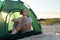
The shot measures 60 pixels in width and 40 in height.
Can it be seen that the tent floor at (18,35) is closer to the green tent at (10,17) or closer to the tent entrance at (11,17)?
the green tent at (10,17)

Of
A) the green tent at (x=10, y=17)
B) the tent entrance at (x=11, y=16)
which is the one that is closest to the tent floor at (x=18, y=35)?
the green tent at (x=10, y=17)

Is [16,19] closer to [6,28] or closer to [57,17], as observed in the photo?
[6,28]

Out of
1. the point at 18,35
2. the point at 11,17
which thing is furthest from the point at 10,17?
the point at 18,35

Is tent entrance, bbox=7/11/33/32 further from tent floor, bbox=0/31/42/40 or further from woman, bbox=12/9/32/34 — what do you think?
tent floor, bbox=0/31/42/40

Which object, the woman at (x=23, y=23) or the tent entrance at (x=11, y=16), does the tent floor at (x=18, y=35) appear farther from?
the tent entrance at (x=11, y=16)

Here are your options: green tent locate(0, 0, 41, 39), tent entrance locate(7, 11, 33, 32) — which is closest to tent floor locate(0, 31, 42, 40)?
green tent locate(0, 0, 41, 39)

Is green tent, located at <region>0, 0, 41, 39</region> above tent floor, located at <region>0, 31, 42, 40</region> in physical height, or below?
above

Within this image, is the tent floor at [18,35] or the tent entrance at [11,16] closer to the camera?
the tent floor at [18,35]

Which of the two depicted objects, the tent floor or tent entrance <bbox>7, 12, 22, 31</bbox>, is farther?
tent entrance <bbox>7, 12, 22, 31</bbox>

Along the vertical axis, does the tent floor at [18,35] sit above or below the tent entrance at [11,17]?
below

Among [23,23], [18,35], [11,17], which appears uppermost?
[11,17]

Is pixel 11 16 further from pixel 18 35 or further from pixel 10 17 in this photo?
pixel 18 35

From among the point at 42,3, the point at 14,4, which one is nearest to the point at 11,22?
the point at 14,4

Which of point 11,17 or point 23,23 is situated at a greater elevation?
point 11,17
